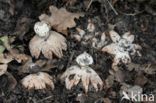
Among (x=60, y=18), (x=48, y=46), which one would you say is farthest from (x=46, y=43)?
(x=60, y=18)

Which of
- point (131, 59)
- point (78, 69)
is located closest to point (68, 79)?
point (78, 69)

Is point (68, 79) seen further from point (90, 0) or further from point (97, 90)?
point (90, 0)

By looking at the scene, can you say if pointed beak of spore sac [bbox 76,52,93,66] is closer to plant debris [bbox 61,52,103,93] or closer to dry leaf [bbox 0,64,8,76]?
plant debris [bbox 61,52,103,93]

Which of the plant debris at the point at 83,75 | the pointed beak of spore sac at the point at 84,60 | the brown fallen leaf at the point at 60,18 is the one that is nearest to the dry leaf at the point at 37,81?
the plant debris at the point at 83,75

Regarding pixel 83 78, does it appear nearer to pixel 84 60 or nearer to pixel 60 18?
pixel 84 60

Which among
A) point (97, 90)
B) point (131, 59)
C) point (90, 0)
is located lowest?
point (97, 90)

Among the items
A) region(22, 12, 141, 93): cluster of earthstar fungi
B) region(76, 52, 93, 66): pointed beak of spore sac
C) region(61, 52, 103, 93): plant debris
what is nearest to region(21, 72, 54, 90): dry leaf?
region(22, 12, 141, 93): cluster of earthstar fungi

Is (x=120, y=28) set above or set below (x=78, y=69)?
above
